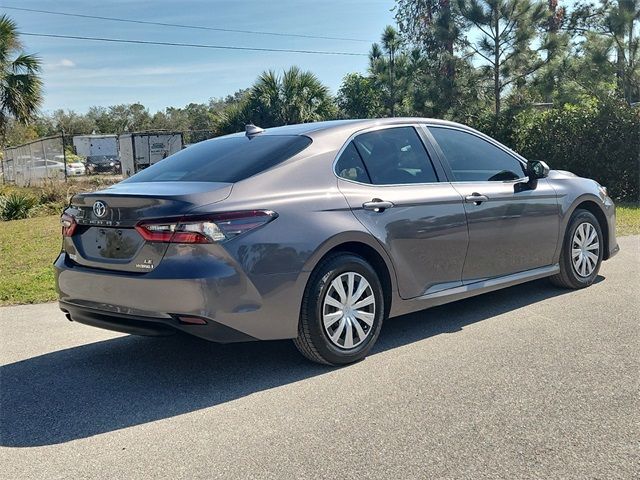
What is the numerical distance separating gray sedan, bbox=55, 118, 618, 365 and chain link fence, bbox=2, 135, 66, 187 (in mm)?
20519

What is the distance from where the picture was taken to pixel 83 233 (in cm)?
425

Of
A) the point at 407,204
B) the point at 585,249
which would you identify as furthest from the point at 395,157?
the point at 585,249

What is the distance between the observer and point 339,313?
4.23 meters

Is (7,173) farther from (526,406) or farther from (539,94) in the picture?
→ (526,406)

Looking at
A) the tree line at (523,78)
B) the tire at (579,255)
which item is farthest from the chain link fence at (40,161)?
the tire at (579,255)

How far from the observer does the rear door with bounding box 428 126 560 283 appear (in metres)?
5.14

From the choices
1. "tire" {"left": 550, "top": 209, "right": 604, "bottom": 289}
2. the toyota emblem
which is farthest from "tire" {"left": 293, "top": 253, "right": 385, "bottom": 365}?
"tire" {"left": 550, "top": 209, "right": 604, "bottom": 289}

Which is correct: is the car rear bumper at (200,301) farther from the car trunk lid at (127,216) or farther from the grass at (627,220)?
the grass at (627,220)

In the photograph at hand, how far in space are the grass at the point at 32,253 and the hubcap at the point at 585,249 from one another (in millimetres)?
4133

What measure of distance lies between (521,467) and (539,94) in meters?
17.2

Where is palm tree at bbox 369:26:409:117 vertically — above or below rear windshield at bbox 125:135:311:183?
above

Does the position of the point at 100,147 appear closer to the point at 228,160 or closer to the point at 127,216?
the point at 228,160

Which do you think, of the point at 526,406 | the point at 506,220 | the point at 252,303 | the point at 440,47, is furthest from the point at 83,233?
the point at 440,47

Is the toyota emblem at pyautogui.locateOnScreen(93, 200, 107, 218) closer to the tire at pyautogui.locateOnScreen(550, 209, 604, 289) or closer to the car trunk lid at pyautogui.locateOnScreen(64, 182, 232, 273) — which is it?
the car trunk lid at pyautogui.locateOnScreen(64, 182, 232, 273)
